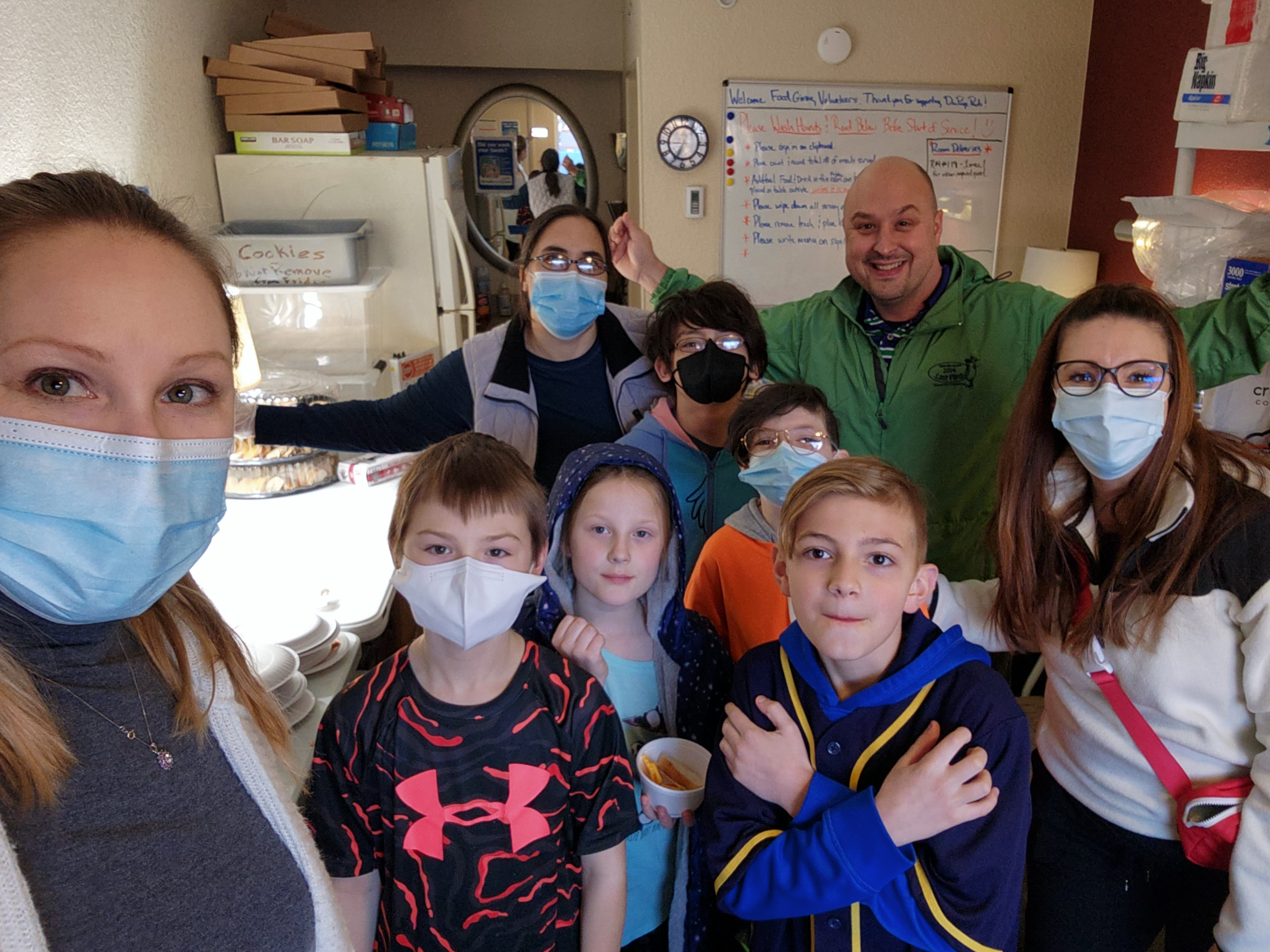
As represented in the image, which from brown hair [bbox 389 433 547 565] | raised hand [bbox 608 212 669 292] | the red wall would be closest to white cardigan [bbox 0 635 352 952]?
brown hair [bbox 389 433 547 565]

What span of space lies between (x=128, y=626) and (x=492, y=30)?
5.44 meters

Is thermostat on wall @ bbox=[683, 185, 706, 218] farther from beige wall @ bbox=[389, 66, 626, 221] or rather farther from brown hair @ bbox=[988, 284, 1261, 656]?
brown hair @ bbox=[988, 284, 1261, 656]

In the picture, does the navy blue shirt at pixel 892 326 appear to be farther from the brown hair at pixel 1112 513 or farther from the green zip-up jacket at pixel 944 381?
the brown hair at pixel 1112 513

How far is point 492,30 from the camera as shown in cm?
536

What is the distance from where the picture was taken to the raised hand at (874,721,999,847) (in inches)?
41.2

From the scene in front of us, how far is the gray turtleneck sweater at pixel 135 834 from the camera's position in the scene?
654mm

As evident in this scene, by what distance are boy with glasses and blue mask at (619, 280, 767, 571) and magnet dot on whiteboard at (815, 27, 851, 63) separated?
2.61 m

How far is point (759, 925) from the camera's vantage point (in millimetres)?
1263

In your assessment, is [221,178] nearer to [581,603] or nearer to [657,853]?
[581,603]

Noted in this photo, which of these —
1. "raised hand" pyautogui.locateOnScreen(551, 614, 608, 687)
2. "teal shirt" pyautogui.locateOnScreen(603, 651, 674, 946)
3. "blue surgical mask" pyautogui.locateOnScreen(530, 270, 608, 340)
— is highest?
"blue surgical mask" pyautogui.locateOnScreen(530, 270, 608, 340)

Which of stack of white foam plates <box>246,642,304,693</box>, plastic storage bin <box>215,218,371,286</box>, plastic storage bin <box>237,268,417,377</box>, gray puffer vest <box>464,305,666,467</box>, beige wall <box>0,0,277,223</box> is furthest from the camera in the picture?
plastic storage bin <box>237,268,417,377</box>

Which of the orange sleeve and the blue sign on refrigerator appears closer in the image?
the orange sleeve

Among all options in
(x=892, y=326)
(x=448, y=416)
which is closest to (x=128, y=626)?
(x=448, y=416)

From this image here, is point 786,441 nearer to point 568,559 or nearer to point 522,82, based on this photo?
point 568,559
